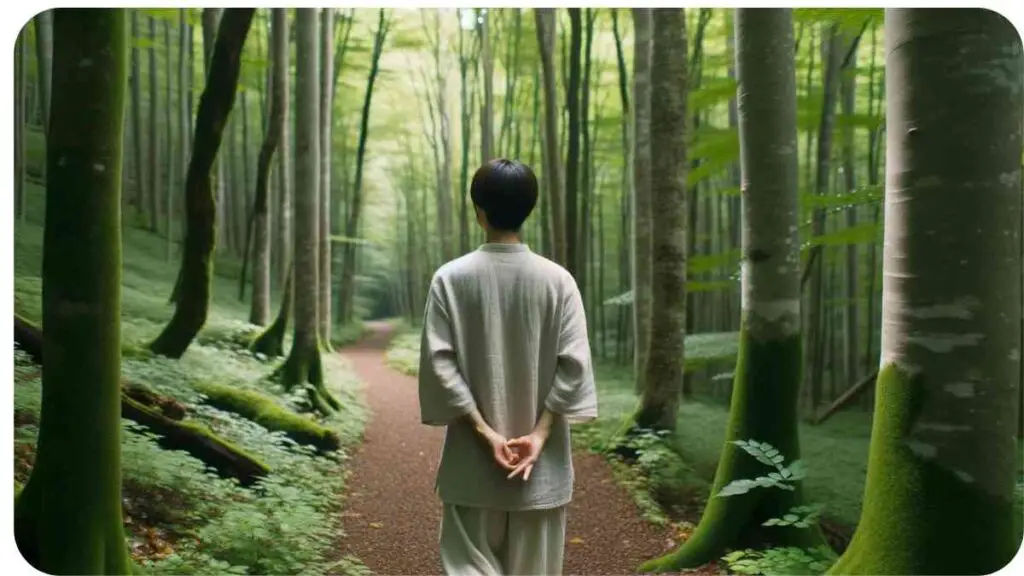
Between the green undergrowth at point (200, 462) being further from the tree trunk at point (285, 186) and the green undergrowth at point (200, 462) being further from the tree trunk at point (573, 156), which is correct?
the tree trunk at point (573, 156)

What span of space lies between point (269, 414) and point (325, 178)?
128 centimetres

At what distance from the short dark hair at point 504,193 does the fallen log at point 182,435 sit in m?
1.91

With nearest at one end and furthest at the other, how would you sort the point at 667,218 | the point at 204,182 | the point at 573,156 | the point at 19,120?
the point at 19,120, the point at 204,182, the point at 667,218, the point at 573,156

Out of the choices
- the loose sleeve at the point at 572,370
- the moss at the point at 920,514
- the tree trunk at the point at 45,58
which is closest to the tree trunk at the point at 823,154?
the moss at the point at 920,514

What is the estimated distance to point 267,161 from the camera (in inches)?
163

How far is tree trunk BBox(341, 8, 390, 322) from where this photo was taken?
12.0 ft

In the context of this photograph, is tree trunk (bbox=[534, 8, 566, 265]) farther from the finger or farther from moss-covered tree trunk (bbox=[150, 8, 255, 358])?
the finger

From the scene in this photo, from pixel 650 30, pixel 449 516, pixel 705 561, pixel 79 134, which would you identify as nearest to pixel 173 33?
pixel 79 134

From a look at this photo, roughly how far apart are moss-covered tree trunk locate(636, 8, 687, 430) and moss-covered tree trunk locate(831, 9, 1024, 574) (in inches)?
52.0

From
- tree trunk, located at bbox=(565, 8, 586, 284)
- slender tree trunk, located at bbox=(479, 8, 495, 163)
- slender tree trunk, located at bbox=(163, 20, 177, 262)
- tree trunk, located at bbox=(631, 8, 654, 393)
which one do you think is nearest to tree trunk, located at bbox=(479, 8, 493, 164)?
slender tree trunk, located at bbox=(479, 8, 495, 163)

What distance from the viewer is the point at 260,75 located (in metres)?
3.75

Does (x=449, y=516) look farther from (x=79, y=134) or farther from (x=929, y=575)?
(x=79, y=134)

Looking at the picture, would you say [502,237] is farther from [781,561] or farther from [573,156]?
[573,156]

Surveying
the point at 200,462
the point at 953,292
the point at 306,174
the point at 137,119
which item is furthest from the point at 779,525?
the point at 137,119
